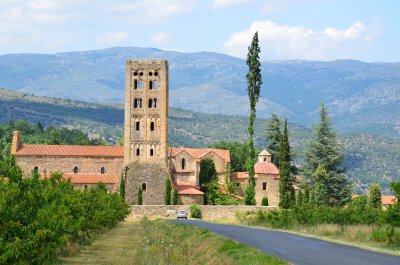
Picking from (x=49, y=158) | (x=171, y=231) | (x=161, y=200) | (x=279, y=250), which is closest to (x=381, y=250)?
(x=279, y=250)

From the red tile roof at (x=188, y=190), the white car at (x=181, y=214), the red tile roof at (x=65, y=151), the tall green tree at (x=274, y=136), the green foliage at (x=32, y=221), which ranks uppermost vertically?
the tall green tree at (x=274, y=136)

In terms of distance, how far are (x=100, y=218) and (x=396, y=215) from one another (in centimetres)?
2244

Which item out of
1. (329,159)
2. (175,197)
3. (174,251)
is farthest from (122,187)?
(174,251)

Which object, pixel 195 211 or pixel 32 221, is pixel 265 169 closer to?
pixel 195 211

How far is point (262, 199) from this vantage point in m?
102

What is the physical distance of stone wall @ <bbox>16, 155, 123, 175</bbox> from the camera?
10350cm

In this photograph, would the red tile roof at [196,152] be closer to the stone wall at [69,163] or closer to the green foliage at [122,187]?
the stone wall at [69,163]

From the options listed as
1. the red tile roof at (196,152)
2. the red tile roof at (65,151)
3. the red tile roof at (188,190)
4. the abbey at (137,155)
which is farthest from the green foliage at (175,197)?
the red tile roof at (196,152)

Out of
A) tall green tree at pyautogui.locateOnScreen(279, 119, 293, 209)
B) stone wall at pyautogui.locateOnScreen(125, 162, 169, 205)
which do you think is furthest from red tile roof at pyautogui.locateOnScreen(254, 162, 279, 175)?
tall green tree at pyautogui.locateOnScreen(279, 119, 293, 209)

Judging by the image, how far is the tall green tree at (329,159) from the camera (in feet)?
327

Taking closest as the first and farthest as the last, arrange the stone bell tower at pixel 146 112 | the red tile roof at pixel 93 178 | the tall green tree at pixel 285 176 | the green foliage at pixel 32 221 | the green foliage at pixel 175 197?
1. the green foliage at pixel 32 221
2. the tall green tree at pixel 285 176
3. the green foliage at pixel 175 197
4. the red tile roof at pixel 93 178
5. the stone bell tower at pixel 146 112

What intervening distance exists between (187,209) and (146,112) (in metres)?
17.6

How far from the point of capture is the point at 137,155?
339 ft

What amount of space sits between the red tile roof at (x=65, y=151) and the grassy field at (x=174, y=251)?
53082mm
